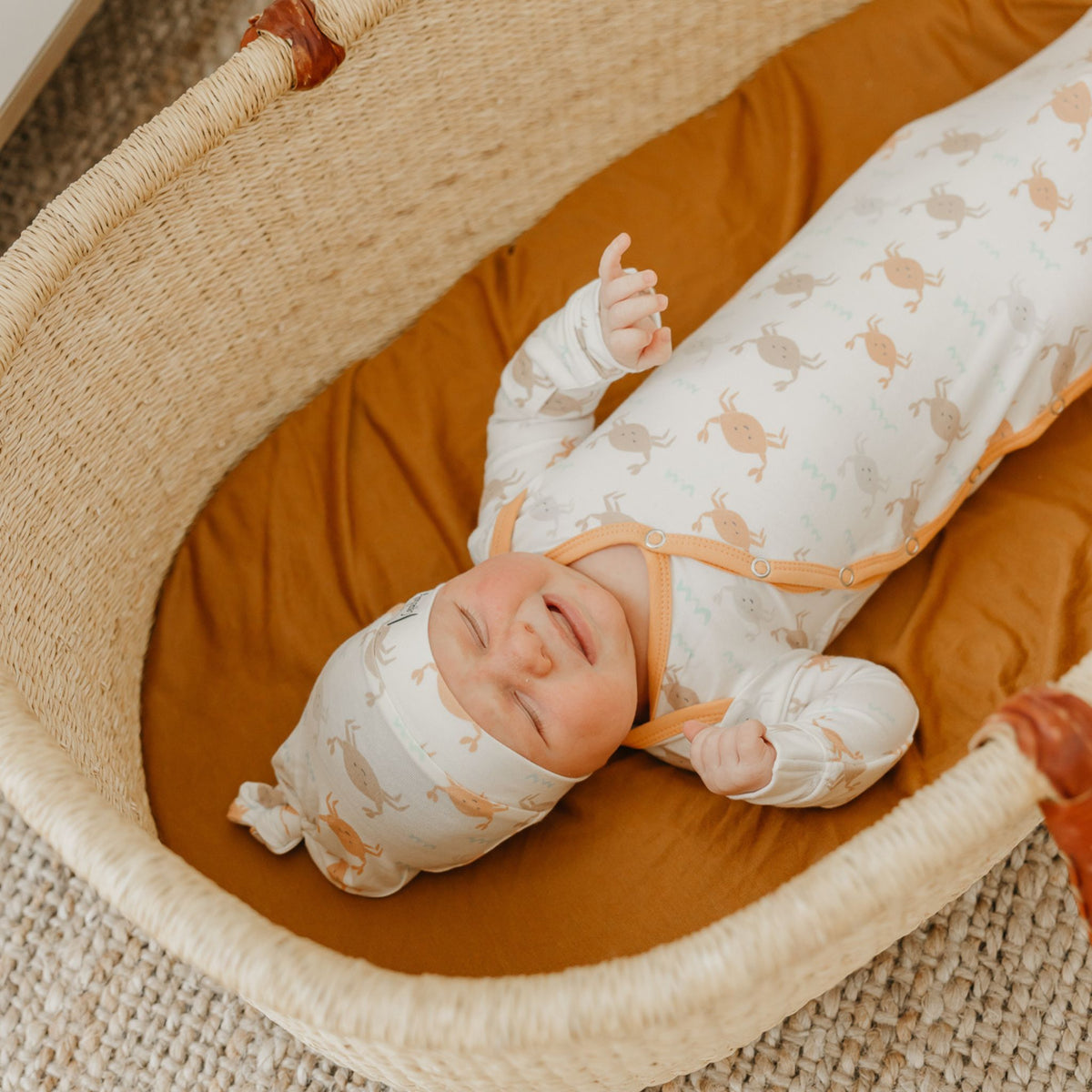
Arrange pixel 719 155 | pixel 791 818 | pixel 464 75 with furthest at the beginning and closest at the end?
pixel 719 155 → pixel 464 75 → pixel 791 818

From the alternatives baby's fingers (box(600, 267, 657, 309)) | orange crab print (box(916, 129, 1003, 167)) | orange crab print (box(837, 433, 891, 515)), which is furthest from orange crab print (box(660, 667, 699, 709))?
orange crab print (box(916, 129, 1003, 167))

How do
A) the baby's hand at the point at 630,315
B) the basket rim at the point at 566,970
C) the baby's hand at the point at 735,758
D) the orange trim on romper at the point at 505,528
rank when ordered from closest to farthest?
the basket rim at the point at 566,970, the baby's hand at the point at 735,758, the baby's hand at the point at 630,315, the orange trim on romper at the point at 505,528

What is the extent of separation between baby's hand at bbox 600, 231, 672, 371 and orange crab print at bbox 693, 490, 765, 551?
0.14 metres

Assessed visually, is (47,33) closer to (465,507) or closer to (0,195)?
(0,195)

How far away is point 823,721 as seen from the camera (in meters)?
0.91

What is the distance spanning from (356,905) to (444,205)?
2.55 ft

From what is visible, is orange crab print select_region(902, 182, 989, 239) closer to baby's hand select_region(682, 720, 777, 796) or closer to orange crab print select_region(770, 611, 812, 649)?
orange crab print select_region(770, 611, 812, 649)

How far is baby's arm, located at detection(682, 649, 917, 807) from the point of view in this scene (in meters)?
0.86

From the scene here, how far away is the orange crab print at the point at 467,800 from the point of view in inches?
35.4

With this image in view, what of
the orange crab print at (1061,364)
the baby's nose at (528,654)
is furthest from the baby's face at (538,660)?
the orange crab print at (1061,364)

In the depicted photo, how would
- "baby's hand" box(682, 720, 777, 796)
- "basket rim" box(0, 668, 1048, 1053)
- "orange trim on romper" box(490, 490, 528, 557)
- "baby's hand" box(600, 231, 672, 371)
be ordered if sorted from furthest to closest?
"orange trim on romper" box(490, 490, 528, 557) < "baby's hand" box(600, 231, 672, 371) < "baby's hand" box(682, 720, 777, 796) < "basket rim" box(0, 668, 1048, 1053)

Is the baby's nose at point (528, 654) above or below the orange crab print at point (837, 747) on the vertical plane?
above

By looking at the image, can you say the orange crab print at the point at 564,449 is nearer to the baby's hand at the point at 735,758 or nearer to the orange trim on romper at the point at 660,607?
the orange trim on romper at the point at 660,607

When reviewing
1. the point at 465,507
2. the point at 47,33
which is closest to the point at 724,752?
the point at 465,507
